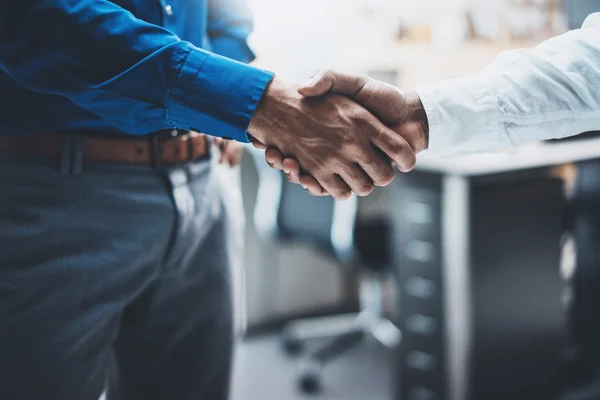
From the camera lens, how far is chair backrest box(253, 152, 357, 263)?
7.17 ft

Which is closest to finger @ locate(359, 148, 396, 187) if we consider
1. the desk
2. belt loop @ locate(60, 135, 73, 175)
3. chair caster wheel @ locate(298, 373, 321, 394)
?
belt loop @ locate(60, 135, 73, 175)

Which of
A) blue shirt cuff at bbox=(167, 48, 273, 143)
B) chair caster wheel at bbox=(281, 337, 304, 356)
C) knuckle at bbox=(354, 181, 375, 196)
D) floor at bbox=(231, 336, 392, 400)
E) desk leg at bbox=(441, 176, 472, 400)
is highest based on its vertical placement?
blue shirt cuff at bbox=(167, 48, 273, 143)

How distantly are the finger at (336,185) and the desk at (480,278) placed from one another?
3.17ft

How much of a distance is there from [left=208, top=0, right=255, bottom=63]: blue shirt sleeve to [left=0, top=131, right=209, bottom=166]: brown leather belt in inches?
10.1

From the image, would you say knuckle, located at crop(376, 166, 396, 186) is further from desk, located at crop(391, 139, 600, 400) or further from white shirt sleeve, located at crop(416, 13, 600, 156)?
desk, located at crop(391, 139, 600, 400)

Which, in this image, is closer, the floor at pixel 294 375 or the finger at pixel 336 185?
the finger at pixel 336 185


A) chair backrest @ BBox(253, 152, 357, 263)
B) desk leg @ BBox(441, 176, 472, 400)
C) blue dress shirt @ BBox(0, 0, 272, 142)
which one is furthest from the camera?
chair backrest @ BBox(253, 152, 357, 263)

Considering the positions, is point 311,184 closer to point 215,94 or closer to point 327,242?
point 215,94

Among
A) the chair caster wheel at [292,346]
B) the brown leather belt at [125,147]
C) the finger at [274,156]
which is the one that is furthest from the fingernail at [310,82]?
the chair caster wheel at [292,346]

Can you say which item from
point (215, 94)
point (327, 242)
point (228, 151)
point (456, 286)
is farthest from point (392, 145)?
point (327, 242)

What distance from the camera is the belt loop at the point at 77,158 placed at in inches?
31.0

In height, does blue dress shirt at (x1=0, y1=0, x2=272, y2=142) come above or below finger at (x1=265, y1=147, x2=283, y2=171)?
above

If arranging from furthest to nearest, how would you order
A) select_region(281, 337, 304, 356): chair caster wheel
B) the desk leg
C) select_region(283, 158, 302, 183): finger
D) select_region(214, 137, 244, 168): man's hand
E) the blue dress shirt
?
select_region(281, 337, 304, 356): chair caster wheel
the desk leg
select_region(214, 137, 244, 168): man's hand
select_region(283, 158, 302, 183): finger
the blue dress shirt

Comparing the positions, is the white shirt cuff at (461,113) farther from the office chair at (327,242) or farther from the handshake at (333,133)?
the office chair at (327,242)
